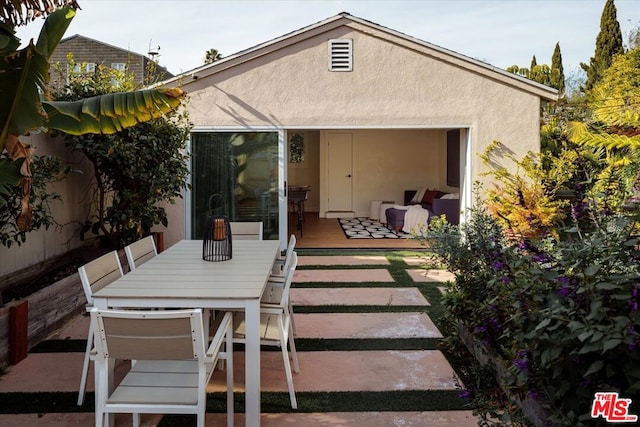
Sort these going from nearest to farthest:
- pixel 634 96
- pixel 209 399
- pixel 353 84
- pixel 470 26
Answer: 1. pixel 209 399
2. pixel 353 84
3. pixel 634 96
4. pixel 470 26

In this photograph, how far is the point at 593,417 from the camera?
2123 millimetres

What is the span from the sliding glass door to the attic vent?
72.5 inches

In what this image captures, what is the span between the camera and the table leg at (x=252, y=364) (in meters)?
3.18

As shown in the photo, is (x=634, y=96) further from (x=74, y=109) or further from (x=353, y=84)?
(x=74, y=109)

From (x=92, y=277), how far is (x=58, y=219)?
12.3ft

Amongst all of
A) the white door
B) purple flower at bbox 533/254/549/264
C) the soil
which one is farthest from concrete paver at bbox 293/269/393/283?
the white door

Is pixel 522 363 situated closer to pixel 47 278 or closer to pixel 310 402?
pixel 310 402

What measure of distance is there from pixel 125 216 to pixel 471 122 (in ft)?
19.8

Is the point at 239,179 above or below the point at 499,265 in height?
above

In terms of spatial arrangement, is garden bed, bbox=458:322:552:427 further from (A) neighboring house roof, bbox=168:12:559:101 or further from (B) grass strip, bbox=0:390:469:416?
(A) neighboring house roof, bbox=168:12:559:101

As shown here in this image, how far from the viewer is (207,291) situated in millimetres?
3289

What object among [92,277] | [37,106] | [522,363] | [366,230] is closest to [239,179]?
[366,230]

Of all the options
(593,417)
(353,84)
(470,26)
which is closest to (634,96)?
(470,26)

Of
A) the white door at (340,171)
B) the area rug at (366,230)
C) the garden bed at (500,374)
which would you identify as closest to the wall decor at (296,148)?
the white door at (340,171)
